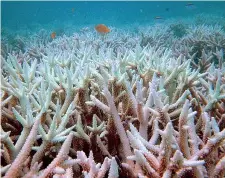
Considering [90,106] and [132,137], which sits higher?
[90,106]

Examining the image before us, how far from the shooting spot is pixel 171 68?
276 centimetres

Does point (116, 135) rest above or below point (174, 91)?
below

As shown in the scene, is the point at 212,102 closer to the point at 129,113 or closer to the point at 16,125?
the point at 129,113

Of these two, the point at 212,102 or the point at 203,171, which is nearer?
the point at 203,171

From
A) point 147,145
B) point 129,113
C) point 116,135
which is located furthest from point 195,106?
point 147,145

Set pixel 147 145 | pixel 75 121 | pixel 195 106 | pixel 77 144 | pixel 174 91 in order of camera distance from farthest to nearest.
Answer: pixel 174 91, pixel 195 106, pixel 75 121, pixel 77 144, pixel 147 145

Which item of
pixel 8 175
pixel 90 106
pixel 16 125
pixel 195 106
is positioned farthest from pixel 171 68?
pixel 8 175

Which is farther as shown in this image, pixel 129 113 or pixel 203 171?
pixel 129 113

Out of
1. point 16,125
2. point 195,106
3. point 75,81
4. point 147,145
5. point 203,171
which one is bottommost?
point 203,171

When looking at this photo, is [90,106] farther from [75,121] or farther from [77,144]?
[77,144]

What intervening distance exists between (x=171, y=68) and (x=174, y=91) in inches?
12.0

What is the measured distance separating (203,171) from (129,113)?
816mm

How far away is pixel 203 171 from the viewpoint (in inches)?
60.9

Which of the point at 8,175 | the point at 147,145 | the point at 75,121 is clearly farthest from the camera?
the point at 75,121
